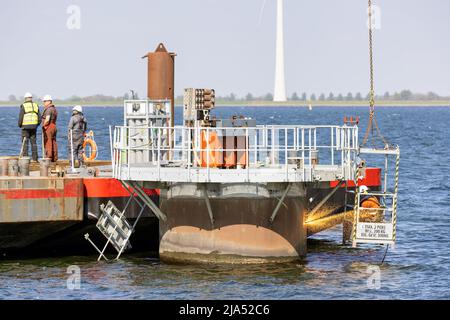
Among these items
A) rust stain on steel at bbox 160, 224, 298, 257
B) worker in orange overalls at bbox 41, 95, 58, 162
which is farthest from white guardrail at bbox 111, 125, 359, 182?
worker in orange overalls at bbox 41, 95, 58, 162

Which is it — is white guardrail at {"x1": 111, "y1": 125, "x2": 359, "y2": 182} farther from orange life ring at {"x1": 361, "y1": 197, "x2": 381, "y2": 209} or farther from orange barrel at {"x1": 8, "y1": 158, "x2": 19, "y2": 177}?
orange barrel at {"x1": 8, "y1": 158, "x2": 19, "y2": 177}

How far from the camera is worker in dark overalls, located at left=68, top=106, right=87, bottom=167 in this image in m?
33.9

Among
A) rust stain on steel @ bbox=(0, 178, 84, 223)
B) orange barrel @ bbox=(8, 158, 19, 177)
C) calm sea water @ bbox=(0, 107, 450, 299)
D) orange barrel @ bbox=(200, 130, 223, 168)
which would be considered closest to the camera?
calm sea water @ bbox=(0, 107, 450, 299)

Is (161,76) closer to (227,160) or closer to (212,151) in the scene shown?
(212,151)

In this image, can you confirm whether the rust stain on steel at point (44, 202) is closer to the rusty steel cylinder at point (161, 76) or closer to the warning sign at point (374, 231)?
the rusty steel cylinder at point (161, 76)

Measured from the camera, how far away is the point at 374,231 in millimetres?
30516

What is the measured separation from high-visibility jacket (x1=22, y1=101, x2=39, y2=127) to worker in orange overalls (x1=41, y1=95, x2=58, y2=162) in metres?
0.31

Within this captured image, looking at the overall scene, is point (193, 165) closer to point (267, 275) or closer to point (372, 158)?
point (267, 275)

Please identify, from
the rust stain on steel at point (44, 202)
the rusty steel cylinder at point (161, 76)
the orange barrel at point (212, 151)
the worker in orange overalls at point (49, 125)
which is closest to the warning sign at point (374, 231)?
the orange barrel at point (212, 151)

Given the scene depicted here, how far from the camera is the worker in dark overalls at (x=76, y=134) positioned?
33938mm

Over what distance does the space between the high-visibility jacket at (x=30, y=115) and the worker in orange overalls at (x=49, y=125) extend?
1.03 feet

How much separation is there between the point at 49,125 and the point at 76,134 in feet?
3.50
